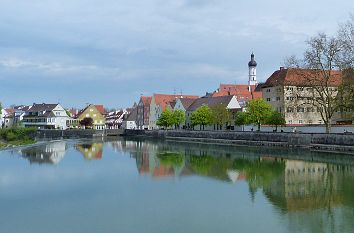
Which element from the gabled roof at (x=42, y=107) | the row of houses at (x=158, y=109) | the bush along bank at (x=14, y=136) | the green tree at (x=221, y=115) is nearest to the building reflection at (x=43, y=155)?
the bush along bank at (x=14, y=136)

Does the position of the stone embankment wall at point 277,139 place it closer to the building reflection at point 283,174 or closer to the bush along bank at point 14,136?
the building reflection at point 283,174

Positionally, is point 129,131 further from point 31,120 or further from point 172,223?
point 172,223

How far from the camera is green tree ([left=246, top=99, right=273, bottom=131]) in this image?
54.7m

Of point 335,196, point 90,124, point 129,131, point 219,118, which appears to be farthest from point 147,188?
point 90,124

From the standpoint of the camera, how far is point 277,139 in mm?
48094

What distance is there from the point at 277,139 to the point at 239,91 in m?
43.8

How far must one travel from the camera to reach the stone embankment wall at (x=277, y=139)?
3931cm

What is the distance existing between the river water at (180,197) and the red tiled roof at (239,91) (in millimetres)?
54053

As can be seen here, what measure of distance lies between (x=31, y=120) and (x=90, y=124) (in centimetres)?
1477

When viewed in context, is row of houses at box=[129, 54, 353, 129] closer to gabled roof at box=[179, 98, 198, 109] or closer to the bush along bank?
gabled roof at box=[179, 98, 198, 109]

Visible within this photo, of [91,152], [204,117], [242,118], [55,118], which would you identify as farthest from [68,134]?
[242,118]

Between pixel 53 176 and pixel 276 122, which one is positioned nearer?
pixel 53 176

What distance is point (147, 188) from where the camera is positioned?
2227 centimetres

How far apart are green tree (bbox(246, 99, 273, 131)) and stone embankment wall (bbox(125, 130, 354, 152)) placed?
2.44 m
